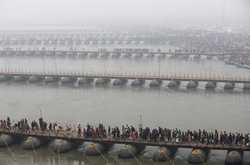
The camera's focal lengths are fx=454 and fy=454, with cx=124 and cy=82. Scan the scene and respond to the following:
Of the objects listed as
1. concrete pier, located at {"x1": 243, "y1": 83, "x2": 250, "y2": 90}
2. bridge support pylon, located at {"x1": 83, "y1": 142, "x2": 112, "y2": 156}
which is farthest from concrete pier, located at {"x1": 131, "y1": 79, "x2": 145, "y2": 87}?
bridge support pylon, located at {"x1": 83, "y1": 142, "x2": 112, "y2": 156}

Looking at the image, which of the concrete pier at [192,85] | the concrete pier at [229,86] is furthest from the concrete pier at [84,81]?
the concrete pier at [229,86]

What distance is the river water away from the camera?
25.6m

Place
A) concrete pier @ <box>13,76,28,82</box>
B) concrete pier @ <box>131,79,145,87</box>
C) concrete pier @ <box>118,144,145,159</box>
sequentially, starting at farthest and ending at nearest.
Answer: concrete pier @ <box>13,76,28,82</box>, concrete pier @ <box>131,79,145,87</box>, concrete pier @ <box>118,144,145,159</box>

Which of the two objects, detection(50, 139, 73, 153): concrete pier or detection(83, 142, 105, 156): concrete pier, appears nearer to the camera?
detection(83, 142, 105, 156): concrete pier

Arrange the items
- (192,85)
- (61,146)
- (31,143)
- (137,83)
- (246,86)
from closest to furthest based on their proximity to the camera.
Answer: (61,146) → (31,143) → (246,86) → (192,85) → (137,83)

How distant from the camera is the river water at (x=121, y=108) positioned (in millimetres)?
25609

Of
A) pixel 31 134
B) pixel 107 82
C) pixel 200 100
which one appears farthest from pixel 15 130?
pixel 107 82

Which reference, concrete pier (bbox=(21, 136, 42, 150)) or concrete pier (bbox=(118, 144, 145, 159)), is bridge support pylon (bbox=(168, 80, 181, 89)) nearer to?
concrete pier (bbox=(118, 144, 145, 159))

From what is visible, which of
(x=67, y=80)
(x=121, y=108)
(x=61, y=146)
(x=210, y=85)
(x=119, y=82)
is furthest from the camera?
(x=67, y=80)

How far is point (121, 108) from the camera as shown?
38.3 m

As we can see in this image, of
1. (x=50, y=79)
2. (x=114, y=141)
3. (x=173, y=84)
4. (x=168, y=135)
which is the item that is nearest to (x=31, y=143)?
(x=114, y=141)

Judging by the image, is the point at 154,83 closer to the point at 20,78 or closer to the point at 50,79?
the point at 50,79

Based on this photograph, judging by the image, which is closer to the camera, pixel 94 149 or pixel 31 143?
pixel 94 149

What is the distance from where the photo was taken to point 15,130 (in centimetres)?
2712
